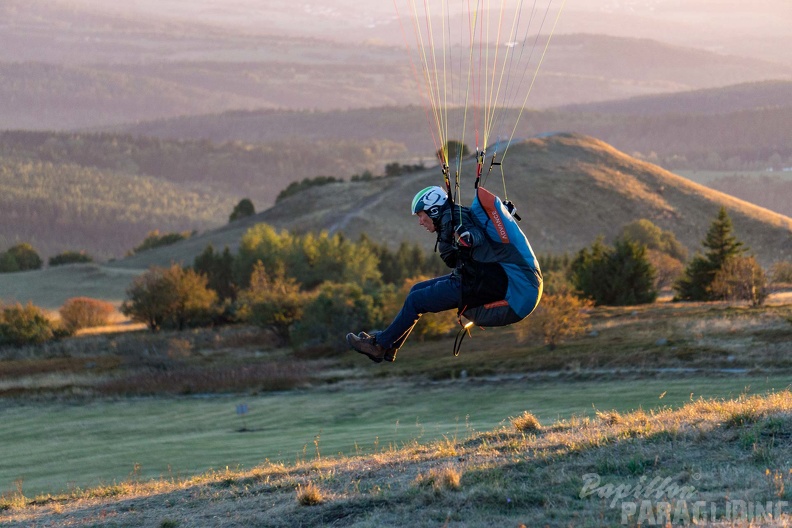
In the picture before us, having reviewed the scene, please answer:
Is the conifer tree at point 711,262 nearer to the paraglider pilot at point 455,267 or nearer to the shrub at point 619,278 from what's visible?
the shrub at point 619,278

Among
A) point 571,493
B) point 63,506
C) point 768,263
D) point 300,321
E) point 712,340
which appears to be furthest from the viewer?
point 768,263

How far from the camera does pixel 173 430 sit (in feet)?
112

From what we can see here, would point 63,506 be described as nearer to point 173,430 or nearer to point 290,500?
point 290,500

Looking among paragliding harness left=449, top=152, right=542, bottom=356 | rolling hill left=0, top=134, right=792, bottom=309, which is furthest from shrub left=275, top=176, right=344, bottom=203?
paragliding harness left=449, top=152, right=542, bottom=356

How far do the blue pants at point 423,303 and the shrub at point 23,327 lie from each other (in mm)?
64366

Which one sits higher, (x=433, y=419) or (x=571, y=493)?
(x=571, y=493)

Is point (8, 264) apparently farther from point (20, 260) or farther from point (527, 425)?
point (527, 425)

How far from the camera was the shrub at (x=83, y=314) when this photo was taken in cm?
8125

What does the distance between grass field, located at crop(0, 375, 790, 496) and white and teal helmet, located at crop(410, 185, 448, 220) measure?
27.5 feet

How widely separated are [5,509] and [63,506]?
106 cm

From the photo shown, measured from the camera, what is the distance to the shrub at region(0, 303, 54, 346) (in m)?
71.1

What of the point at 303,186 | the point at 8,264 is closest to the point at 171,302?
the point at 8,264

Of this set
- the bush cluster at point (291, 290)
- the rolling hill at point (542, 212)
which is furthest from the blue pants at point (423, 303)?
the rolling hill at point (542, 212)

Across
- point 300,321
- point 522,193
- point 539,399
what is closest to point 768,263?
point 522,193
